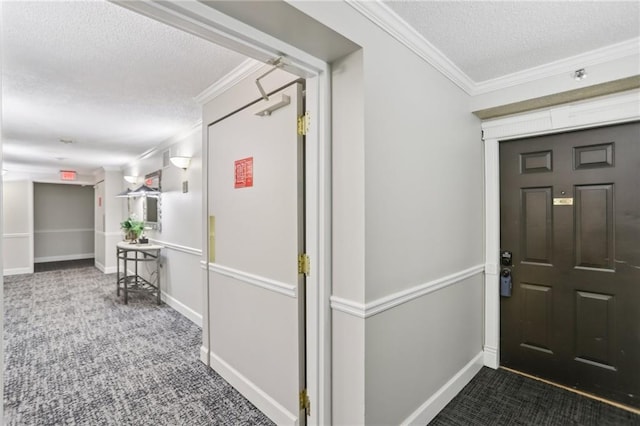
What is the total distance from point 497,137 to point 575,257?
1152 mm

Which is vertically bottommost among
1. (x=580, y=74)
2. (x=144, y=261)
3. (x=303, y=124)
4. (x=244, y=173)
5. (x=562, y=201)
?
(x=144, y=261)

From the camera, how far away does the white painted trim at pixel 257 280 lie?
1.99m

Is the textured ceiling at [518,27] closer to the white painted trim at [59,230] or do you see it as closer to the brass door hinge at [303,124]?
the brass door hinge at [303,124]

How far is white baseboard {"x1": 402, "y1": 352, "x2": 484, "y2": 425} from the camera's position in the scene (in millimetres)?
2037

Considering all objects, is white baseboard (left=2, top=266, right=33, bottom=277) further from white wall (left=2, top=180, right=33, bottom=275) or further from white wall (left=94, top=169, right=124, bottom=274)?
white wall (left=94, top=169, right=124, bottom=274)

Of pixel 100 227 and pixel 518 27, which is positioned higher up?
pixel 518 27

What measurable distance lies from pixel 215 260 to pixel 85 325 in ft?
8.31

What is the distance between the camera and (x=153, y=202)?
521 centimetres

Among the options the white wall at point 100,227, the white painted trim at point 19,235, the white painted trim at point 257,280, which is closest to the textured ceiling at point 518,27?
the white painted trim at point 257,280

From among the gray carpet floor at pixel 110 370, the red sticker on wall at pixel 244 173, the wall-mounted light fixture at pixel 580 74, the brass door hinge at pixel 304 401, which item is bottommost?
the gray carpet floor at pixel 110 370

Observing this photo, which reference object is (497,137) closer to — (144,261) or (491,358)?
(491,358)

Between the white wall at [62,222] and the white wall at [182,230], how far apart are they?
6074mm

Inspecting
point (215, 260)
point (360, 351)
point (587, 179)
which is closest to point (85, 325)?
point (215, 260)

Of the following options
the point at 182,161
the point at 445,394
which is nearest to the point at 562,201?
the point at 445,394
